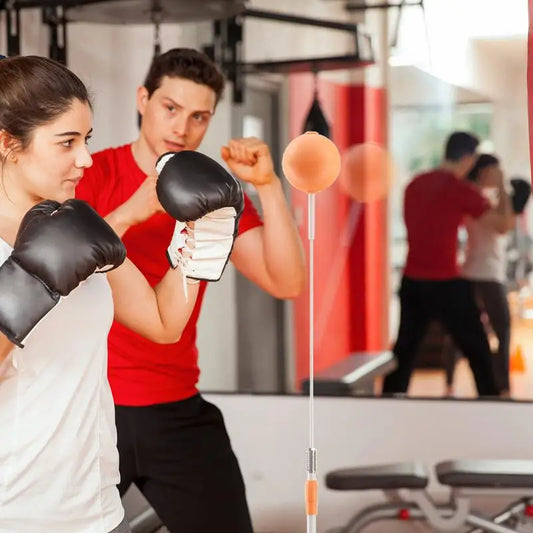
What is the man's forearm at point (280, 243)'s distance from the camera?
2305 millimetres

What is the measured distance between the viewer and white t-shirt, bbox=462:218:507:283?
14.0ft

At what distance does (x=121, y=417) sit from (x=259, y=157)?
684 millimetres

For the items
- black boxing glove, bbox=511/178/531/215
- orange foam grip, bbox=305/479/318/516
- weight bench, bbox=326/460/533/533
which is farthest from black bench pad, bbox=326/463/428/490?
black boxing glove, bbox=511/178/531/215

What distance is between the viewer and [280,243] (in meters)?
2.34

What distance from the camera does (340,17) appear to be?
4441mm

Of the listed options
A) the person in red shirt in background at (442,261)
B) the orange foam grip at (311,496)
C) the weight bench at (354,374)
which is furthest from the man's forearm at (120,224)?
the person in red shirt in background at (442,261)

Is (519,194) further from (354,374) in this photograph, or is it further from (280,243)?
(280,243)

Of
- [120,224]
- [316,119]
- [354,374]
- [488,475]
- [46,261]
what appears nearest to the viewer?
[46,261]

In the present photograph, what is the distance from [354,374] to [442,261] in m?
0.76

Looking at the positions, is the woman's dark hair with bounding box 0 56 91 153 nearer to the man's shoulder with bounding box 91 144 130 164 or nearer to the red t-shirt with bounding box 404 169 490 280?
the man's shoulder with bounding box 91 144 130 164

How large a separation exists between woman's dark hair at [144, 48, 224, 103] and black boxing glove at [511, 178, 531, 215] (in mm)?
2134

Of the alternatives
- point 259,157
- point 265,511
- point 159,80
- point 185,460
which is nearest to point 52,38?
point 159,80

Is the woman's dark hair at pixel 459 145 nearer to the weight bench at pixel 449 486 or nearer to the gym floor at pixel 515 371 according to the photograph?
the gym floor at pixel 515 371

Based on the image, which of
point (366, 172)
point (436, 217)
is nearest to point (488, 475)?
point (436, 217)
